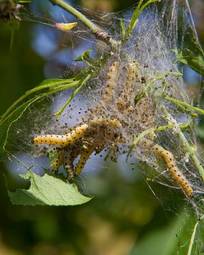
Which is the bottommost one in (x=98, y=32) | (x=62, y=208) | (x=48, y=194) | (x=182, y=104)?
(x=62, y=208)

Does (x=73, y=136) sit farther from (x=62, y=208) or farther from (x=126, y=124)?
(x=62, y=208)

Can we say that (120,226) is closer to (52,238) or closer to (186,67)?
(52,238)

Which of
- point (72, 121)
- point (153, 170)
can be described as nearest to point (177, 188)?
point (153, 170)

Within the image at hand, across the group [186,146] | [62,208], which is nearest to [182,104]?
[186,146]

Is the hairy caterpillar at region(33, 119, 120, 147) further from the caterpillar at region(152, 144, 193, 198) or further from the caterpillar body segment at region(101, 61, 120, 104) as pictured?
the caterpillar at region(152, 144, 193, 198)

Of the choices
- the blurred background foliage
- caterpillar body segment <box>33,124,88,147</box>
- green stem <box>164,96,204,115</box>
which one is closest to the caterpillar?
green stem <box>164,96,204,115</box>

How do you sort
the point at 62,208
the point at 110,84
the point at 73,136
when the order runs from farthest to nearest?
the point at 62,208, the point at 110,84, the point at 73,136

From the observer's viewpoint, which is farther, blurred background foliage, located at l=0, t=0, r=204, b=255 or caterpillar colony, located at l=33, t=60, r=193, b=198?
blurred background foliage, located at l=0, t=0, r=204, b=255
